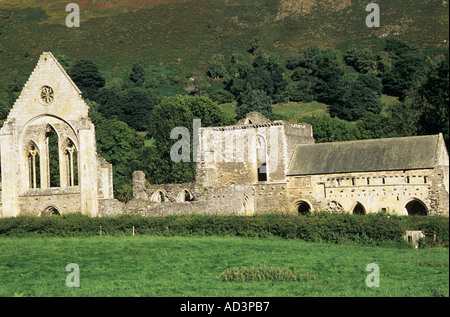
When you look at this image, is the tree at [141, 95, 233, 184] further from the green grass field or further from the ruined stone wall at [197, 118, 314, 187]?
the green grass field

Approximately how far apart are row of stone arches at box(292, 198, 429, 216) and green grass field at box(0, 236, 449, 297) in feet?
39.0

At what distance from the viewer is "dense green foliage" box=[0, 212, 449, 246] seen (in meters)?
30.7

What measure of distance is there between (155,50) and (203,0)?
22429 mm

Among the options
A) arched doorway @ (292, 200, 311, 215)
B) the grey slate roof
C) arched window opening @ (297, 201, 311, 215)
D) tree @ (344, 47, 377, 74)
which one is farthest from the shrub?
tree @ (344, 47, 377, 74)

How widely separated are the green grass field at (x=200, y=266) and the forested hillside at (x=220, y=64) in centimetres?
2573

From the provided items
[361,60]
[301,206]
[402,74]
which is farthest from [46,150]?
[361,60]

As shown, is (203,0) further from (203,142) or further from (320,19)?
(203,142)

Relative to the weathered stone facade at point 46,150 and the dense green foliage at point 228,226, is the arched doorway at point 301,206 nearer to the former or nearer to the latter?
the dense green foliage at point 228,226

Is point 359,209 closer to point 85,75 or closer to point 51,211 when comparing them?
point 51,211

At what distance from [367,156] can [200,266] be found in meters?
21.8

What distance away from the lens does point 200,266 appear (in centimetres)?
2566

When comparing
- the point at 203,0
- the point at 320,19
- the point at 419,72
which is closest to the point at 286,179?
the point at 419,72

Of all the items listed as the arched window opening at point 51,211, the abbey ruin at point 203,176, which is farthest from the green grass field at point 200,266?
the abbey ruin at point 203,176

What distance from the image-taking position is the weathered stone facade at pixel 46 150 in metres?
41.5
